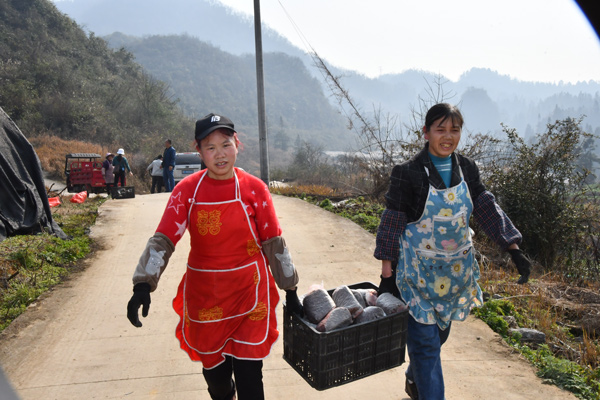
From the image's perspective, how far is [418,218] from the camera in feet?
8.60

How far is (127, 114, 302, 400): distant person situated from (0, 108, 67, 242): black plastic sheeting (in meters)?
5.61

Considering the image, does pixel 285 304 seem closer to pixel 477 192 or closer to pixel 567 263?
pixel 477 192

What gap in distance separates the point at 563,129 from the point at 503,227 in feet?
23.1

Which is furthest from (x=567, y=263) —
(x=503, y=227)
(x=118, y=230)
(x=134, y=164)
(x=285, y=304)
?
(x=134, y=164)

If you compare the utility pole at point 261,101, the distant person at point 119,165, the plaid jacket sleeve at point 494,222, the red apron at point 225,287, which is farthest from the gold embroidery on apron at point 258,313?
the distant person at point 119,165

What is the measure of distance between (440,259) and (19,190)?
725 centimetres

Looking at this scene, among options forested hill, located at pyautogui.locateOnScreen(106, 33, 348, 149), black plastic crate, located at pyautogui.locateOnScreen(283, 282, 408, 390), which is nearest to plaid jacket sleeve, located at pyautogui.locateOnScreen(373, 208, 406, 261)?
black plastic crate, located at pyautogui.locateOnScreen(283, 282, 408, 390)

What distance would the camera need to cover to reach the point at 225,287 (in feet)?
7.84

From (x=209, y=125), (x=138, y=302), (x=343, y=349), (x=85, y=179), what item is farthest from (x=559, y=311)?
(x=85, y=179)

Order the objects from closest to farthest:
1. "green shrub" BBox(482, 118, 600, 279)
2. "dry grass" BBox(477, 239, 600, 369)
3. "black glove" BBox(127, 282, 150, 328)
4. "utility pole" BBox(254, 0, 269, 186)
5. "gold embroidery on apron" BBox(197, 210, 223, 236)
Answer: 1. "black glove" BBox(127, 282, 150, 328)
2. "gold embroidery on apron" BBox(197, 210, 223, 236)
3. "dry grass" BBox(477, 239, 600, 369)
4. "green shrub" BBox(482, 118, 600, 279)
5. "utility pole" BBox(254, 0, 269, 186)

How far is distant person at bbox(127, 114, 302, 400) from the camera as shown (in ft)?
7.83

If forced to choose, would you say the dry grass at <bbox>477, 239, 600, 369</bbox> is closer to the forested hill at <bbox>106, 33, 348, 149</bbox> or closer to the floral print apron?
the floral print apron

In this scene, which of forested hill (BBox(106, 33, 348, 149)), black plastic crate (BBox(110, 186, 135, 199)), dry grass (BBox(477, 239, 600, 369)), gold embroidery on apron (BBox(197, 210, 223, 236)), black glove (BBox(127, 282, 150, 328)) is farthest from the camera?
forested hill (BBox(106, 33, 348, 149))

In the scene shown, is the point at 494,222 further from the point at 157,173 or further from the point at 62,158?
the point at 62,158
